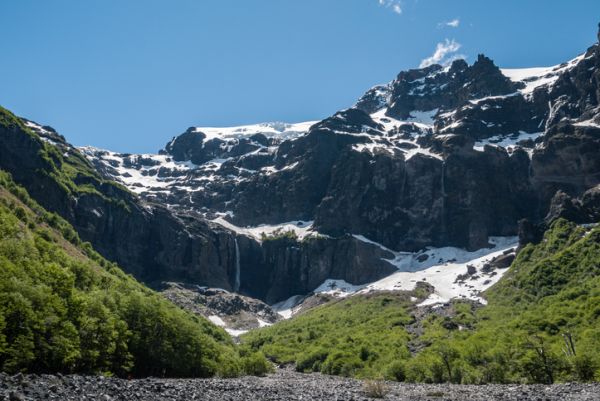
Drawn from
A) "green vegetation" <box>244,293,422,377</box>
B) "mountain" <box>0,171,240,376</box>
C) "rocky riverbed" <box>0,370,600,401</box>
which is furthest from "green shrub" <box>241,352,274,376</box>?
"rocky riverbed" <box>0,370,600,401</box>

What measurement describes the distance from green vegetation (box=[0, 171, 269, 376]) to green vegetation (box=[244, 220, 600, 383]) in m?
34.6

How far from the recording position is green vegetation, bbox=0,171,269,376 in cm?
4181

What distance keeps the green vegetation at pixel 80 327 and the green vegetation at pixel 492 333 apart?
34.6 meters

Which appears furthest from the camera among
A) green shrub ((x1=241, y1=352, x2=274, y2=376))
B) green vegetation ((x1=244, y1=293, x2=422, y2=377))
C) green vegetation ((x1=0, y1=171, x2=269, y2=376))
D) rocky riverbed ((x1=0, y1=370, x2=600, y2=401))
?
green vegetation ((x1=244, y1=293, x2=422, y2=377))

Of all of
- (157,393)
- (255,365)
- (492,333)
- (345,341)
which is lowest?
(345,341)

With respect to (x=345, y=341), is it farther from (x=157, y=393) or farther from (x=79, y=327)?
(x=157, y=393)

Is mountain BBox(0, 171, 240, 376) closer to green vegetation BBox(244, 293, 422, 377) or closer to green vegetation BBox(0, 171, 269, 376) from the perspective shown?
green vegetation BBox(0, 171, 269, 376)

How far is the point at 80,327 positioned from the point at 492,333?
84.3 meters

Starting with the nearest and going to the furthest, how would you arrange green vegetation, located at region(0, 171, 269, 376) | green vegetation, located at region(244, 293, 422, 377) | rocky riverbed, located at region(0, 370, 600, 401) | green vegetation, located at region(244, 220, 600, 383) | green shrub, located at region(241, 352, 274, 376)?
rocky riverbed, located at region(0, 370, 600, 401) → green vegetation, located at region(0, 171, 269, 376) → green vegetation, located at region(244, 220, 600, 383) → green shrub, located at region(241, 352, 274, 376) → green vegetation, located at region(244, 293, 422, 377)

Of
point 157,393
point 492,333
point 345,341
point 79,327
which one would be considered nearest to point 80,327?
point 79,327

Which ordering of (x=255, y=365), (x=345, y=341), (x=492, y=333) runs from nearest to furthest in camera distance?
1. (x=255, y=365)
2. (x=492, y=333)
3. (x=345, y=341)

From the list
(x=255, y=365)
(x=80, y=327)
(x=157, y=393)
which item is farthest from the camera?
(x=255, y=365)

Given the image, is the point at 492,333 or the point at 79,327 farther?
the point at 492,333

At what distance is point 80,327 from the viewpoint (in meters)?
51.2
